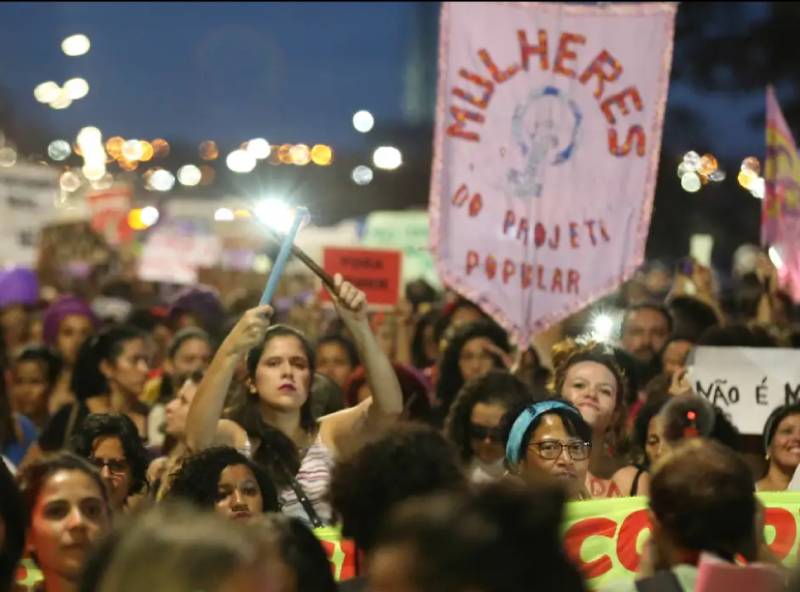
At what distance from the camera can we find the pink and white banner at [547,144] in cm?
977

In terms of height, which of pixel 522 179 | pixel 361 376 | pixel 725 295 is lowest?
pixel 725 295

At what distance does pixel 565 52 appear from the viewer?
9.96 m

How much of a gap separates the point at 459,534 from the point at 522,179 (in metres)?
6.55

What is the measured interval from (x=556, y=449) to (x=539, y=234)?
11.7 feet

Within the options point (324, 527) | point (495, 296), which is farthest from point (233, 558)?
point (495, 296)

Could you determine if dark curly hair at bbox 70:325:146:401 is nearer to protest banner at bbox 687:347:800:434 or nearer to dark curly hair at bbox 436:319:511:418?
dark curly hair at bbox 436:319:511:418

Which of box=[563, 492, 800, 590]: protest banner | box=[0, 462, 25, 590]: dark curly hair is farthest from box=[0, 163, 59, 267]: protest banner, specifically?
box=[0, 462, 25, 590]: dark curly hair

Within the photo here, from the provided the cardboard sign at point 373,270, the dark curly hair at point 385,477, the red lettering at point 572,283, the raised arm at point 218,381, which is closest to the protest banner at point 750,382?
the red lettering at point 572,283

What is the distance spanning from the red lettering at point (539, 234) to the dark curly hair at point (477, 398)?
7.74 feet

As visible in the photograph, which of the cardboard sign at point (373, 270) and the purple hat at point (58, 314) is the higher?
the cardboard sign at point (373, 270)

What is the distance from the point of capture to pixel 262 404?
23.2 feet

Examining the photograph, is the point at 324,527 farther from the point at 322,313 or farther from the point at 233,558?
the point at 322,313

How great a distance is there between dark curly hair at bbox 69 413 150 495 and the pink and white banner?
3.27 m

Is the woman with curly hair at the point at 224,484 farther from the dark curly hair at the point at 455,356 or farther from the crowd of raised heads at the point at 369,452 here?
the dark curly hair at the point at 455,356
